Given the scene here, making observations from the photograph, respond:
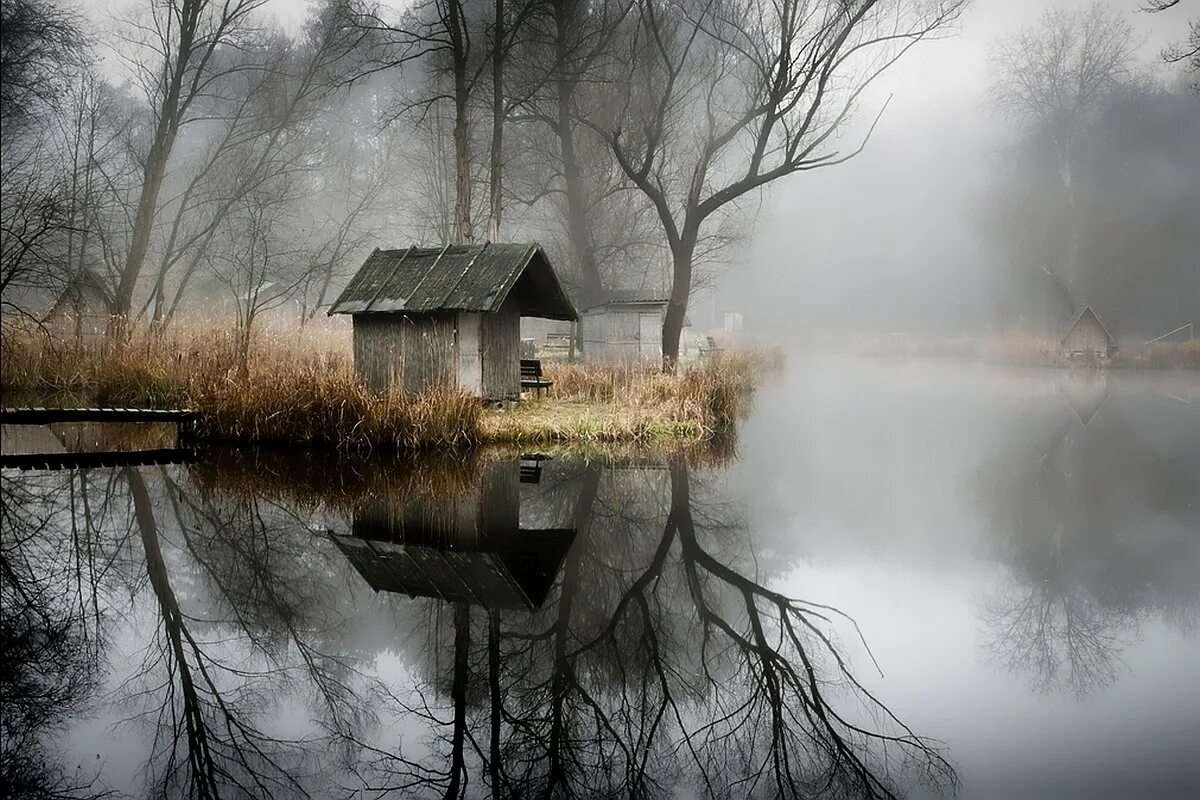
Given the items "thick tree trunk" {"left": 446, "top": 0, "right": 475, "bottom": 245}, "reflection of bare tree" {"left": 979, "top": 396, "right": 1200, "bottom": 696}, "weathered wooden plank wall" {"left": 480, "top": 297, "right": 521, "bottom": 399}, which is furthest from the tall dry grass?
"reflection of bare tree" {"left": 979, "top": 396, "right": 1200, "bottom": 696}

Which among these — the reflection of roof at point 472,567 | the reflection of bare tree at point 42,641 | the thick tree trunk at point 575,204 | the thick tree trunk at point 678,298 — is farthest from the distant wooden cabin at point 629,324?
the reflection of roof at point 472,567

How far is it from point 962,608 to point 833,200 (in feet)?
168

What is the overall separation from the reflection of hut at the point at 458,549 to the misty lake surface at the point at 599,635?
3 cm

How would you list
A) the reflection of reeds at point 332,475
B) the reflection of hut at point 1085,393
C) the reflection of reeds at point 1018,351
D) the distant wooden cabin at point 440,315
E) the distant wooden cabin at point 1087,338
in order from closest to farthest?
1. the reflection of reeds at point 332,475
2. the distant wooden cabin at point 440,315
3. the reflection of hut at point 1085,393
4. the reflection of reeds at point 1018,351
5. the distant wooden cabin at point 1087,338

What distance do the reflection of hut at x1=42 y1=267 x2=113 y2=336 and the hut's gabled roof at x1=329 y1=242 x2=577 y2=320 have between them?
4548 mm

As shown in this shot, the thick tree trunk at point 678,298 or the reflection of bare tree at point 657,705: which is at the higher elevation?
the thick tree trunk at point 678,298

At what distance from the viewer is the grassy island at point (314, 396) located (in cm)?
1045

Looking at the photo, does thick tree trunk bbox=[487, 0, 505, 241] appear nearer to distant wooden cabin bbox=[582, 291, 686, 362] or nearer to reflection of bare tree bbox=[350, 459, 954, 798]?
distant wooden cabin bbox=[582, 291, 686, 362]

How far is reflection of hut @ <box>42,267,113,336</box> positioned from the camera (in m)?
15.6

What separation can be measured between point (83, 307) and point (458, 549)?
54.2 ft

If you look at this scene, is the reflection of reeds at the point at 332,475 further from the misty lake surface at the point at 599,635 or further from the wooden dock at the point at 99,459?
the wooden dock at the point at 99,459

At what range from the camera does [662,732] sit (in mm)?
3234

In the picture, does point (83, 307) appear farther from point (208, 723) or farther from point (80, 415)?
point (208, 723)

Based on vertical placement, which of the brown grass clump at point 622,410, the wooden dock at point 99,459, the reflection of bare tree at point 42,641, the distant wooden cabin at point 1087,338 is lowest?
the reflection of bare tree at point 42,641
